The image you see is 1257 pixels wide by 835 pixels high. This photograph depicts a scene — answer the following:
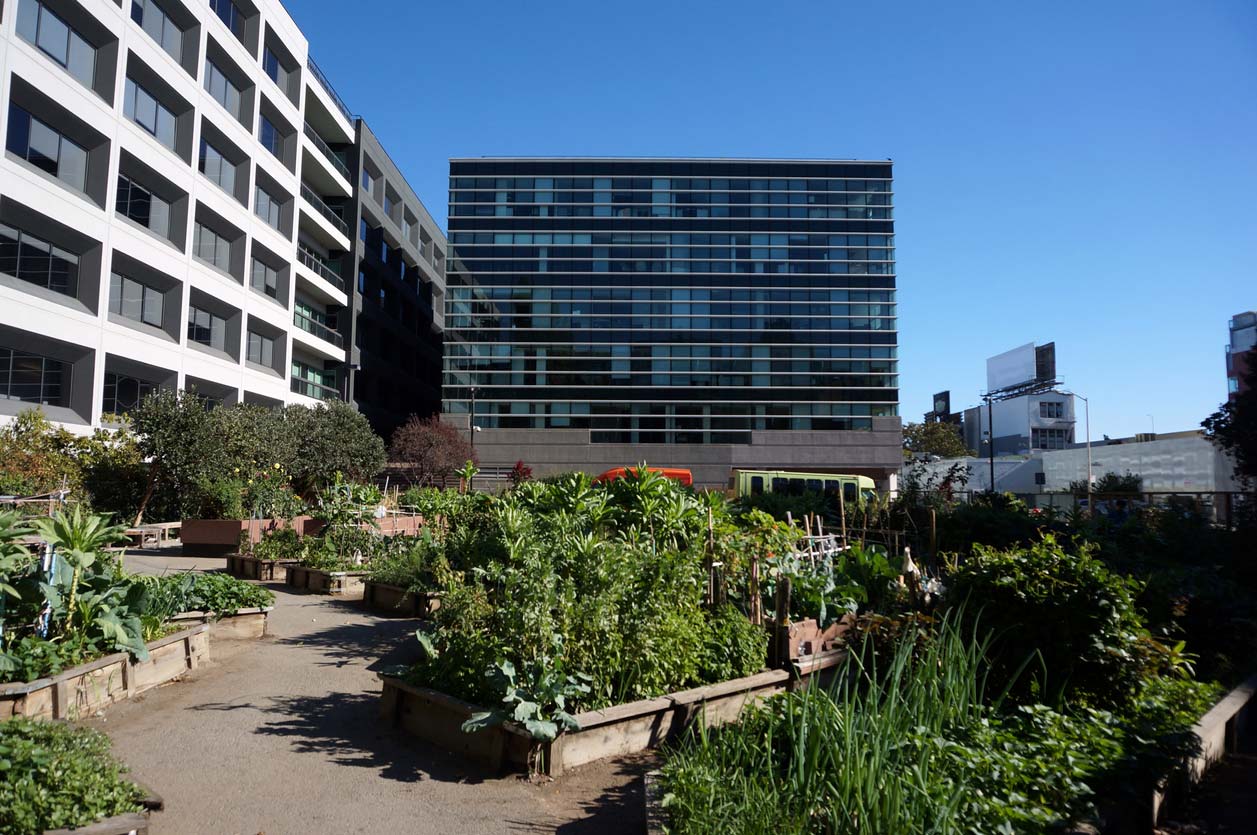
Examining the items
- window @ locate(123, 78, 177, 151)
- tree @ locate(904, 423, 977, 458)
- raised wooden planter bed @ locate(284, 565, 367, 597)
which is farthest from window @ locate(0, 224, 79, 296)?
tree @ locate(904, 423, 977, 458)

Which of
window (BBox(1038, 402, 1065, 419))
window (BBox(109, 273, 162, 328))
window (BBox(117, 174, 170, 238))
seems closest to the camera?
window (BBox(109, 273, 162, 328))

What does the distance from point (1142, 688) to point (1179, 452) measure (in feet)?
153

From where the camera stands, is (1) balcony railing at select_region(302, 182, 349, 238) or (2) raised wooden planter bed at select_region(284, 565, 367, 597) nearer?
(2) raised wooden planter bed at select_region(284, 565, 367, 597)

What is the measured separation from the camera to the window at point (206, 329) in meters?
30.5

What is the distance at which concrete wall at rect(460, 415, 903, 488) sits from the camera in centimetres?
6038

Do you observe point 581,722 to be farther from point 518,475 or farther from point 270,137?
point 270,137

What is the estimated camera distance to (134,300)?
1073 inches

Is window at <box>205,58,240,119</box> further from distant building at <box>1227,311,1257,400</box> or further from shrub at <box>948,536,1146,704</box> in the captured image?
distant building at <box>1227,311,1257,400</box>

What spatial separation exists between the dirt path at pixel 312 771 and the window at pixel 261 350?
31687 mm

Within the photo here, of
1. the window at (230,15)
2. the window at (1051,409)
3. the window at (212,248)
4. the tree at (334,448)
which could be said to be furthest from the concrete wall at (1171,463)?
the window at (230,15)

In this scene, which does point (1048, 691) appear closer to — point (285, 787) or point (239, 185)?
point (285, 787)

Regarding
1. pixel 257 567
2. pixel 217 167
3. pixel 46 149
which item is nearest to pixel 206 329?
pixel 217 167

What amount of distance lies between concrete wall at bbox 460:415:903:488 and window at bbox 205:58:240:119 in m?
30.5

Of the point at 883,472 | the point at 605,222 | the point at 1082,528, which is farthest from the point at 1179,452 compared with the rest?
the point at 605,222
